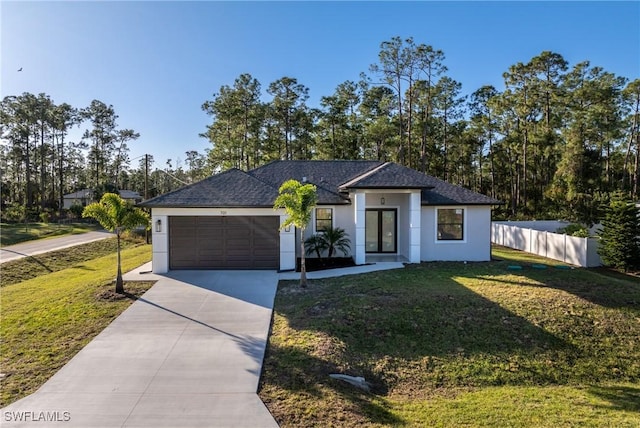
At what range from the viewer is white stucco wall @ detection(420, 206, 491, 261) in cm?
1495

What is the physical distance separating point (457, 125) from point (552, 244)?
22307 millimetres

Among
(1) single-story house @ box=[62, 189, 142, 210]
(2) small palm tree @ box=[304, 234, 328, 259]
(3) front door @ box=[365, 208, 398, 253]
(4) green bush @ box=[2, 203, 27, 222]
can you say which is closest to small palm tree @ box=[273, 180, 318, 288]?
(2) small palm tree @ box=[304, 234, 328, 259]

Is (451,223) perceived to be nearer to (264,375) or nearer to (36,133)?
(264,375)

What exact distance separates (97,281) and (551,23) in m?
19.1

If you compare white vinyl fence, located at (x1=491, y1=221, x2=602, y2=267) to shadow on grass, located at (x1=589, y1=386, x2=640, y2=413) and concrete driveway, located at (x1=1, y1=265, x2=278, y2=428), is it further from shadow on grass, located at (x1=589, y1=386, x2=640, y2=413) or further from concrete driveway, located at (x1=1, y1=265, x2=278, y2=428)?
concrete driveway, located at (x1=1, y1=265, x2=278, y2=428)

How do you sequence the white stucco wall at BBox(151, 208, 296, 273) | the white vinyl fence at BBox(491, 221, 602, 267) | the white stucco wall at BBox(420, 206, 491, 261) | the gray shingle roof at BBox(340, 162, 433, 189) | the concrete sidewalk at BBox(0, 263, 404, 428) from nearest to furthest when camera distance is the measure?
the concrete sidewalk at BBox(0, 263, 404, 428) < the white stucco wall at BBox(151, 208, 296, 273) < the gray shingle roof at BBox(340, 162, 433, 189) < the white stucco wall at BBox(420, 206, 491, 261) < the white vinyl fence at BBox(491, 221, 602, 267)

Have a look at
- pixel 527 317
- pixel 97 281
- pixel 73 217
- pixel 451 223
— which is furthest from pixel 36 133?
pixel 527 317

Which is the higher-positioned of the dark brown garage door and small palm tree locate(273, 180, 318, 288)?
small palm tree locate(273, 180, 318, 288)

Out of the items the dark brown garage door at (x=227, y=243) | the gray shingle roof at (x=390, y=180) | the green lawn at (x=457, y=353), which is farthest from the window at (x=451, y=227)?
the dark brown garage door at (x=227, y=243)

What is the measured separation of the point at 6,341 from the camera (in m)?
7.51

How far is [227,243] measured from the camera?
1329 cm

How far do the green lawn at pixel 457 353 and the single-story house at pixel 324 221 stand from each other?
305cm

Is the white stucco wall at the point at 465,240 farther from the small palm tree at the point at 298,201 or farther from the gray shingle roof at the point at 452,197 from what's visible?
the small palm tree at the point at 298,201

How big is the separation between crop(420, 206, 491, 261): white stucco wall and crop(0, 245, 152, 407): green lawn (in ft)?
35.0
